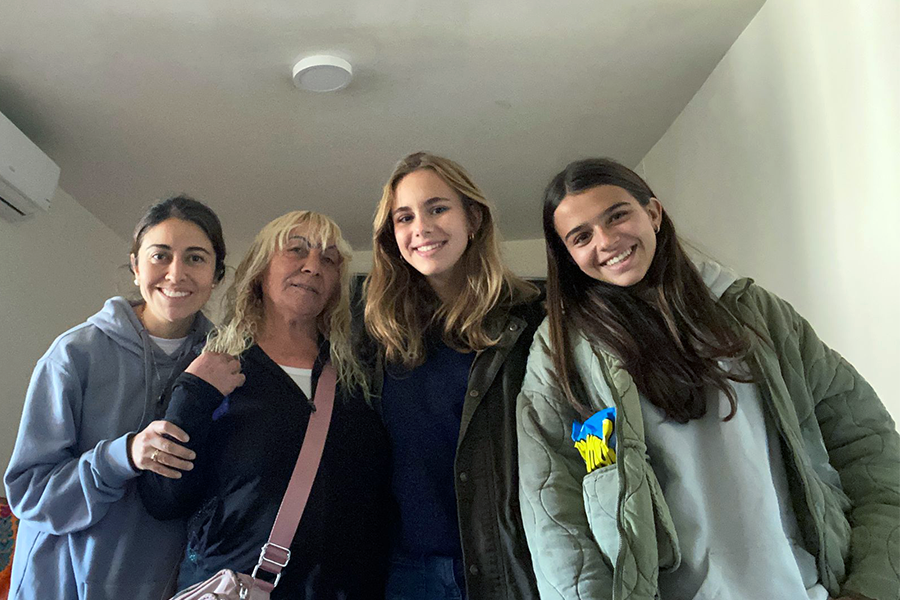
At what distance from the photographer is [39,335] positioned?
2.45 metres

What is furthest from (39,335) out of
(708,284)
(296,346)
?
(708,284)

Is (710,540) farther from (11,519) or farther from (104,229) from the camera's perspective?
(104,229)

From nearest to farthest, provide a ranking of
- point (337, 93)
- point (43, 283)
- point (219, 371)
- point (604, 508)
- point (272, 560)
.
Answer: point (604, 508)
point (272, 560)
point (219, 371)
point (337, 93)
point (43, 283)

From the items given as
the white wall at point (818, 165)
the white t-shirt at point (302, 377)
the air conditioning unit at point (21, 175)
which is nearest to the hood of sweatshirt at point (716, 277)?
the white wall at point (818, 165)

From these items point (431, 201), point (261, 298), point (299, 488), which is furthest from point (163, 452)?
point (431, 201)

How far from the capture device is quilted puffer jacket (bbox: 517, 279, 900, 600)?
933mm

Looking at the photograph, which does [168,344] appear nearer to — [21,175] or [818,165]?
[21,175]

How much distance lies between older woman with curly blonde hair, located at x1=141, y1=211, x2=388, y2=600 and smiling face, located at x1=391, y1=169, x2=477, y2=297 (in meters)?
0.24

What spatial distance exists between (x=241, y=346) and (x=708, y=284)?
0.92 meters

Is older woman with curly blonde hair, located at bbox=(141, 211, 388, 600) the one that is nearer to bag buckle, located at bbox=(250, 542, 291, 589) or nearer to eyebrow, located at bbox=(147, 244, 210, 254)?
bag buckle, located at bbox=(250, 542, 291, 589)

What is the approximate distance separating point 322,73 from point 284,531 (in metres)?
1.28

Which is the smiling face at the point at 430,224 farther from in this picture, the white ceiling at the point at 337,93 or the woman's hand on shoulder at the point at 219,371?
the white ceiling at the point at 337,93

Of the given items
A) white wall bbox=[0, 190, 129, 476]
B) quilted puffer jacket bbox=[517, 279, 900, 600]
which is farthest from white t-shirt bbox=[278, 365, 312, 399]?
white wall bbox=[0, 190, 129, 476]

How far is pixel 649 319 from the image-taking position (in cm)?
114
